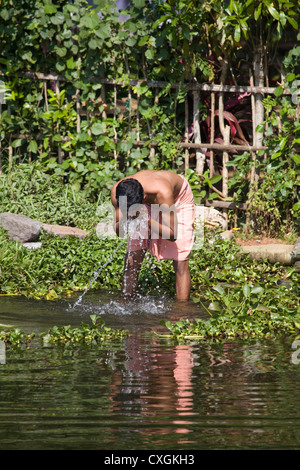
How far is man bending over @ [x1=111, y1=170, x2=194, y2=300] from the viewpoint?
6.21m

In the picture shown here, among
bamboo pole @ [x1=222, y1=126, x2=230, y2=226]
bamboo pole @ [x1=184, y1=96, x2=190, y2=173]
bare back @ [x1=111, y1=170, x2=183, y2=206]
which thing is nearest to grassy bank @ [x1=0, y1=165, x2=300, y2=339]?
bare back @ [x1=111, y1=170, x2=183, y2=206]

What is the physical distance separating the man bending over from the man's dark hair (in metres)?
0.07

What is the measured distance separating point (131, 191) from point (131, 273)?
1.06m

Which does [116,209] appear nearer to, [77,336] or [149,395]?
[77,336]

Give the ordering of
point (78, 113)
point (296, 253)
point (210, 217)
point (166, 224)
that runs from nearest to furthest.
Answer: point (166, 224) → point (296, 253) → point (210, 217) → point (78, 113)

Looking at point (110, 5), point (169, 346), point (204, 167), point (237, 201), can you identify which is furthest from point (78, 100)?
point (169, 346)

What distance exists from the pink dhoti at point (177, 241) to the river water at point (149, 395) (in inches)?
45.8

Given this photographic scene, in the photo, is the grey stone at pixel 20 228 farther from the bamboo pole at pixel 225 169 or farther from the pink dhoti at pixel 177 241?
the bamboo pole at pixel 225 169

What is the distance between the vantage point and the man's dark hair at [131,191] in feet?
19.6

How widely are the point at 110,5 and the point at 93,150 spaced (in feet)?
5.93

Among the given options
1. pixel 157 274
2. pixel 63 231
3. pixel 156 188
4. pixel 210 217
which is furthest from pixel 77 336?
pixel 210 217

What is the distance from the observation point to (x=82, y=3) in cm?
922

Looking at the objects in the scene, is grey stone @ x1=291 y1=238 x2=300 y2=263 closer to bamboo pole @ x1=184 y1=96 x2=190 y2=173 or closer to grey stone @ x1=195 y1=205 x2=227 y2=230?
grey stone @ x1=195 y1=205 x2=227 y2=230

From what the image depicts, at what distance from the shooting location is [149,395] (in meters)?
3.87
